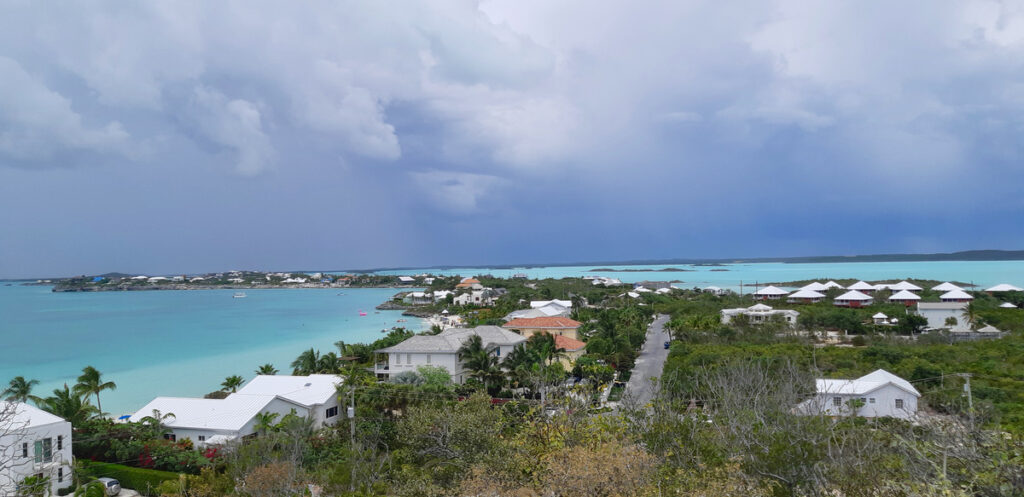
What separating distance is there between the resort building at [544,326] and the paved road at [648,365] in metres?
5.44

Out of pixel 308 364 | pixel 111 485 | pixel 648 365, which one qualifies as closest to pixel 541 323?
pixel 648 365

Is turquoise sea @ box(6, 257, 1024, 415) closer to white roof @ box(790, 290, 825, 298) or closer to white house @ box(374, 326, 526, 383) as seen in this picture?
white house @ box(374, 326, 526, 383)

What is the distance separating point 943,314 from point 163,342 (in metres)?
74.4

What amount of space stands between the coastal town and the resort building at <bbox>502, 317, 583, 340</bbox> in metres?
0.13

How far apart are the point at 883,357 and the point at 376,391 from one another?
26.8 meters

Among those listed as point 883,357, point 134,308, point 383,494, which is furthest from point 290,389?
point 134,308

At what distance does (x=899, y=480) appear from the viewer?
31.3 feet

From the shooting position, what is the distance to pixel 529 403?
17938mm

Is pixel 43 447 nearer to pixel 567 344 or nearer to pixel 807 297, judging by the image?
pixel 567 344

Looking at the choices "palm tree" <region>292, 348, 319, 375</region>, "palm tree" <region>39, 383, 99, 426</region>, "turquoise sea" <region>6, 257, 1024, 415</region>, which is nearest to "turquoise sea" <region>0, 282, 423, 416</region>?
"turquoise sea" <region>6, 257, 1024, 415</region>

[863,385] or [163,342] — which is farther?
[163,342]

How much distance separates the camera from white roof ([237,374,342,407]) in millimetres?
24312

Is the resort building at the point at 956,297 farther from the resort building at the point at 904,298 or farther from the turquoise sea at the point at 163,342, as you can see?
the turquoise sea at the point at 163,342

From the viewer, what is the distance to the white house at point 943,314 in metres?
44.1
